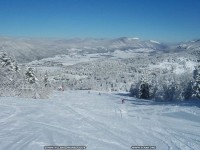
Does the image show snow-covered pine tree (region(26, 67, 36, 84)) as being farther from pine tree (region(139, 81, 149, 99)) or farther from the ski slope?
the ski slope

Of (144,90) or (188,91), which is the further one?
(144,90)

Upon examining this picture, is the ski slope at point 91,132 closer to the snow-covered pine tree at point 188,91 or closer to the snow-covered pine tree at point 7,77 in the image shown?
the snow-covered pine tree at point 7,77

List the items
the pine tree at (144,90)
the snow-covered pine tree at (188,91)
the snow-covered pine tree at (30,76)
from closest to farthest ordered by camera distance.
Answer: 1. the snow-covered pine tree at (30,76)
2. the snow-covered pine tree at (188,91)
3. the pine tree at (144,90)

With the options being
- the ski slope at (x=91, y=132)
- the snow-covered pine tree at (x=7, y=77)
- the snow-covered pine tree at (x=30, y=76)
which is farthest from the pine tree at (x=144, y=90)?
the ski slope at (x=91, y=132)

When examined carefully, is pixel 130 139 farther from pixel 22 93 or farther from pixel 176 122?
pixel 22 93

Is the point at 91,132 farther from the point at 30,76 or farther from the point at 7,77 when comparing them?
the point at 30,76

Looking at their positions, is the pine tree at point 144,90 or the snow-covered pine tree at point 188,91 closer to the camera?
the snow-covered pine tree at point 188,91

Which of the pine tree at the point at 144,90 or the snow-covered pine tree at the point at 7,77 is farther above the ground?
the snow-covered pine tree at the point at 7,77

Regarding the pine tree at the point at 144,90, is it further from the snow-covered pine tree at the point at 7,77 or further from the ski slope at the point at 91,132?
the ski slope at the point at 91,132

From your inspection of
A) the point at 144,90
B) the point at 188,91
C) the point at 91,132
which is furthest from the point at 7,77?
the point at 144,90

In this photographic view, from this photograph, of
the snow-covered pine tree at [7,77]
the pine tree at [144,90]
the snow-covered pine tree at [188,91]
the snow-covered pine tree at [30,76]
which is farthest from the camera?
the pine tree at [144,90]

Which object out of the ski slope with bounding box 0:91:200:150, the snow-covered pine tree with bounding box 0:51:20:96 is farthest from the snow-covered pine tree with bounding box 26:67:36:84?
the ski slope with bounding box 0:91:200:150
